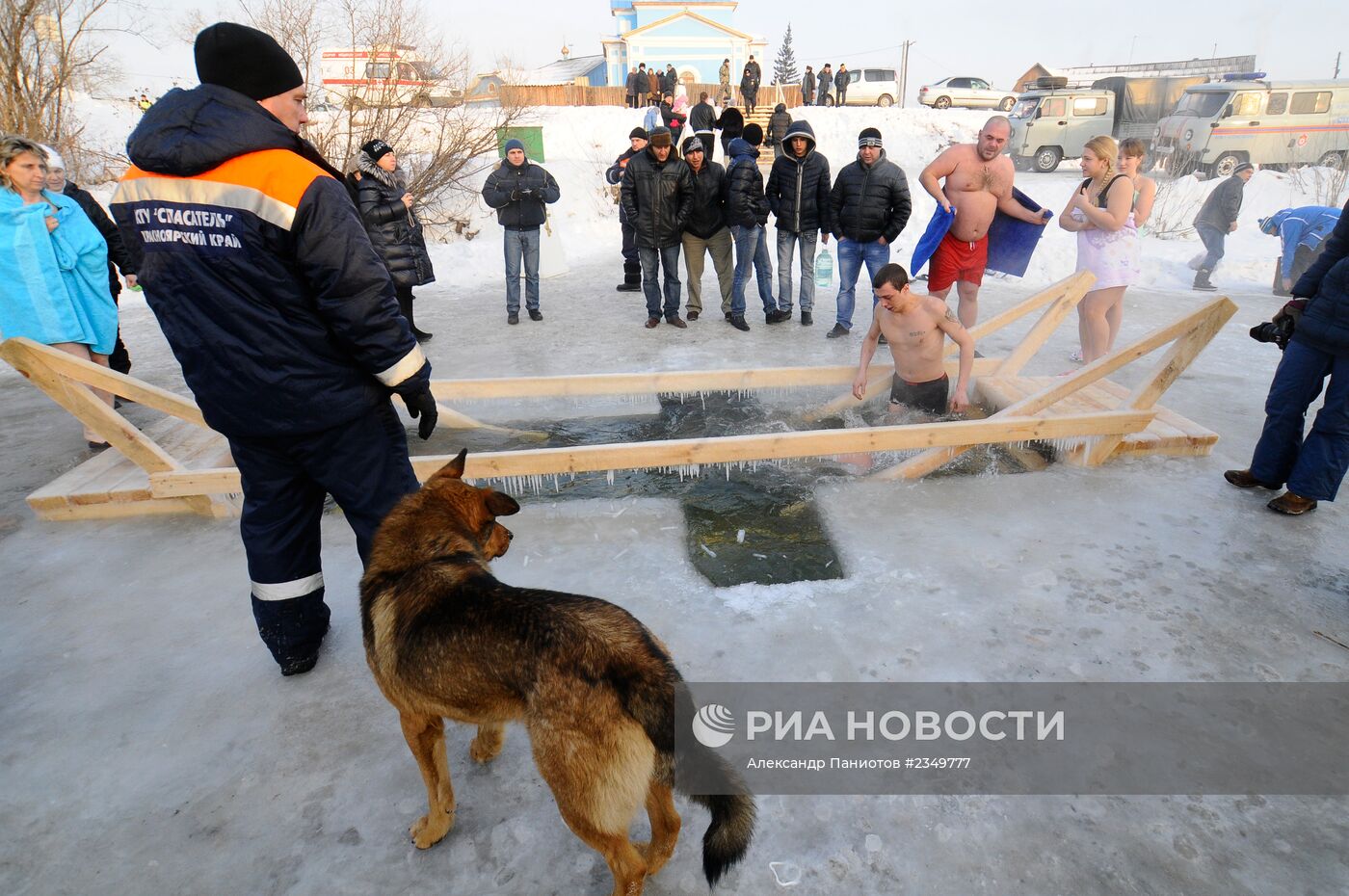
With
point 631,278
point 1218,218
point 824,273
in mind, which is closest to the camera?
point 1218,218

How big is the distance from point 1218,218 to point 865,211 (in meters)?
5.92

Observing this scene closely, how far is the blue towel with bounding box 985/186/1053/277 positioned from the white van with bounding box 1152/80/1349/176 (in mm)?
13656

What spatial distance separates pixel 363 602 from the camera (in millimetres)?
1971

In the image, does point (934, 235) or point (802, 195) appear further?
point (802, 195)

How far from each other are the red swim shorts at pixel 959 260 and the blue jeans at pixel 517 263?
14.3 ft

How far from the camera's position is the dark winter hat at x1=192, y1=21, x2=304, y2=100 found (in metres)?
2.01

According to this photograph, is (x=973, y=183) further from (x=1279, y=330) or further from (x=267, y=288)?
(x=267, y=288)

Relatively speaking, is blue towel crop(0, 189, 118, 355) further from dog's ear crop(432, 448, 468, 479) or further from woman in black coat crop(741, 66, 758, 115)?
woman in black coat crop(741, 66, 758, 115)

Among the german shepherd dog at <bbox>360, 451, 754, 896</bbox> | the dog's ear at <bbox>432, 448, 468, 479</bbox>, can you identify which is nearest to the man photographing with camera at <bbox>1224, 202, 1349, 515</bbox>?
the german shepherd dog at <bbox>360, 451, 754, 896</bbox>

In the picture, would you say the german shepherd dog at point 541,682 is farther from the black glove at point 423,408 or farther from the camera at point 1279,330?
the camera at point 1279,330

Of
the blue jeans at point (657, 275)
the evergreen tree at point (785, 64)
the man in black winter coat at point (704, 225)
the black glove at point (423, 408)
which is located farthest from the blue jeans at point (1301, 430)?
the evergreen tree at point (785, 64)

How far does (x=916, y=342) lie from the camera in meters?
4.55

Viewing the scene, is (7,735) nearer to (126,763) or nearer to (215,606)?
(126,763)

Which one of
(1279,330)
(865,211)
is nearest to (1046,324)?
(1279,330)
